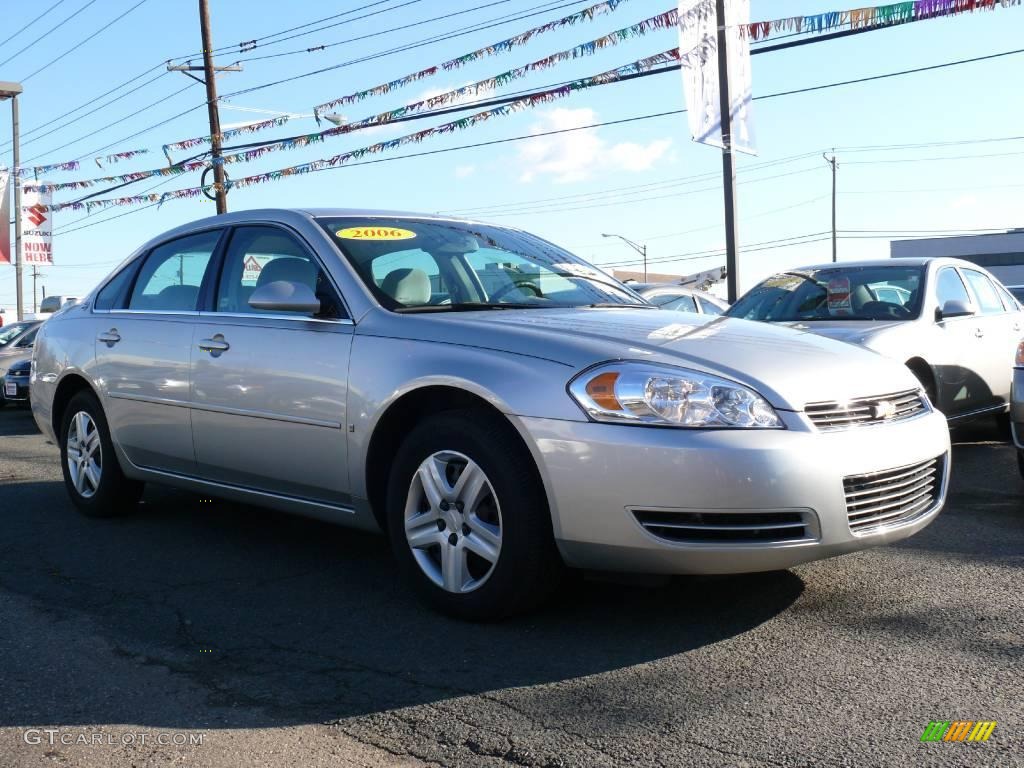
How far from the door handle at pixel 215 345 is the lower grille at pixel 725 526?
7.31 feet

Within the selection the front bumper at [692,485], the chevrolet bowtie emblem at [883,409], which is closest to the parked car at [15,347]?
the front bumper at [692,485]

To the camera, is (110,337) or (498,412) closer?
(498,412)

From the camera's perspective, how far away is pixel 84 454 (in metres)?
5.90

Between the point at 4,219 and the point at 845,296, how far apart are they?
30143 millimetres

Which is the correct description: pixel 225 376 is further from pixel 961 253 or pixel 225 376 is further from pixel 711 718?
pixel 961 253

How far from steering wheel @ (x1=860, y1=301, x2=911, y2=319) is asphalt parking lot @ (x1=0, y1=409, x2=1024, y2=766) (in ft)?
9.68

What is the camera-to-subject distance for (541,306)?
4.51 meters

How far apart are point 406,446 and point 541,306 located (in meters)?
0.96

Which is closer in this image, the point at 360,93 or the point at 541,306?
the point at 541,306

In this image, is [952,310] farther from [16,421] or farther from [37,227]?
[37,227]

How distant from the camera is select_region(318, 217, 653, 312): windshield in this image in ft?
14.6

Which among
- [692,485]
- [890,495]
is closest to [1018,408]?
[890,495]

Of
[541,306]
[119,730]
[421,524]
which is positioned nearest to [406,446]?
[421,524]

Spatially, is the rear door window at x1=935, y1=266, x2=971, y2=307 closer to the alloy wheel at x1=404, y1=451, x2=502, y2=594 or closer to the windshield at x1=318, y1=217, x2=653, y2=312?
the windshield at x1=318, y1=217, x2=653, y2=312
